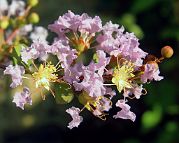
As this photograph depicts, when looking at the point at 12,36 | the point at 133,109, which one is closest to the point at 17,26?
the point at 12,36

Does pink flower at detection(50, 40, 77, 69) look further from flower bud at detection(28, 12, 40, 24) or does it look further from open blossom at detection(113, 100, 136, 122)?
flower bud at detection(28, 12, 40, 24)

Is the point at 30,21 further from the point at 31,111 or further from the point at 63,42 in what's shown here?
the point at 31,111

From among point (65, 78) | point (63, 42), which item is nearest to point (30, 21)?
point (63, 42)

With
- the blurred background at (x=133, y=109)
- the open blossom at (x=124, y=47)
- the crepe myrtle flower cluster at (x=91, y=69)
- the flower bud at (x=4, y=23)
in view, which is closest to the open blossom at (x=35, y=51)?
the crepe myrtle flower cluster at (x=91, y=69)

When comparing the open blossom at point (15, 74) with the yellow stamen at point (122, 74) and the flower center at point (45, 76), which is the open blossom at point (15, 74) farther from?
the yellow stamen at point (122, 74)

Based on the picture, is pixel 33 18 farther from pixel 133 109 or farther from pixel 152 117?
pixel 133 109

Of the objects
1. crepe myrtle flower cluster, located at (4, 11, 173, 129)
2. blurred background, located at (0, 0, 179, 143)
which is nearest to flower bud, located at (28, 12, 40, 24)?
crepe myrtle flower cluster, located at (4, 11, 173, 129)
